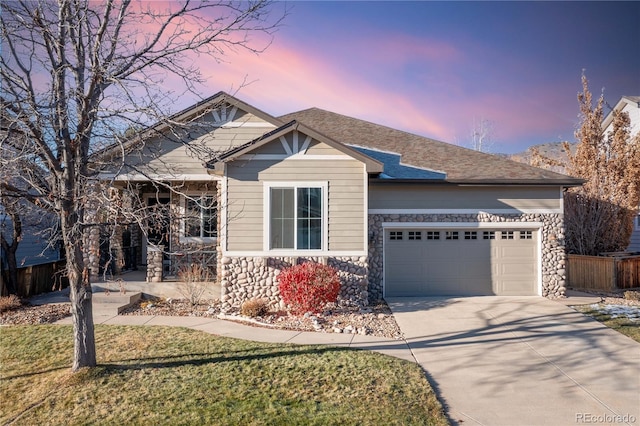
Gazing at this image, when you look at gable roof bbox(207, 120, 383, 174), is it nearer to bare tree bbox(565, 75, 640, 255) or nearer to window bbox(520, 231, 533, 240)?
window bbox(520, 231, 533, 240)

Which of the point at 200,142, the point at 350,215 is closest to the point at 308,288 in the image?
the point at 350,215

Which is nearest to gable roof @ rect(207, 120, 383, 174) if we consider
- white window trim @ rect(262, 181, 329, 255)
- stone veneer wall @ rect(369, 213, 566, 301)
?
white window trim @ rect(262, 181, 329, 255)

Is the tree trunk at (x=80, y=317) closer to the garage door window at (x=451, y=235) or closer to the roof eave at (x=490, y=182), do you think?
the roof eave at (x=490, y=182)

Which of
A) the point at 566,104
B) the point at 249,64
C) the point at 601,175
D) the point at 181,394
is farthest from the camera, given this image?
the point at 566,104

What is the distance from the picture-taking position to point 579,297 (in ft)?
35.9

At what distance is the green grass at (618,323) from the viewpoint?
7.33m

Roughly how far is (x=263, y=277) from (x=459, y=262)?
5858 mm

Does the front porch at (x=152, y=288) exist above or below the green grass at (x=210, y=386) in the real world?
above

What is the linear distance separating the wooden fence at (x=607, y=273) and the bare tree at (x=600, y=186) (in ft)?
4.59

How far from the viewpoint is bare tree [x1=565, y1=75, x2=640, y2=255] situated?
45.1ft

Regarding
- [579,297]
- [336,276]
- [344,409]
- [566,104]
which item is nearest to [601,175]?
[566,104]

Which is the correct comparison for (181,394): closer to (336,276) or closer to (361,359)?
(361,359)

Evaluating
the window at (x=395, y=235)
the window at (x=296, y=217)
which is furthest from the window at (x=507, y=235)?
the window at (x=296, y=217)

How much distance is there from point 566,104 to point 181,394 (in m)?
18.2
